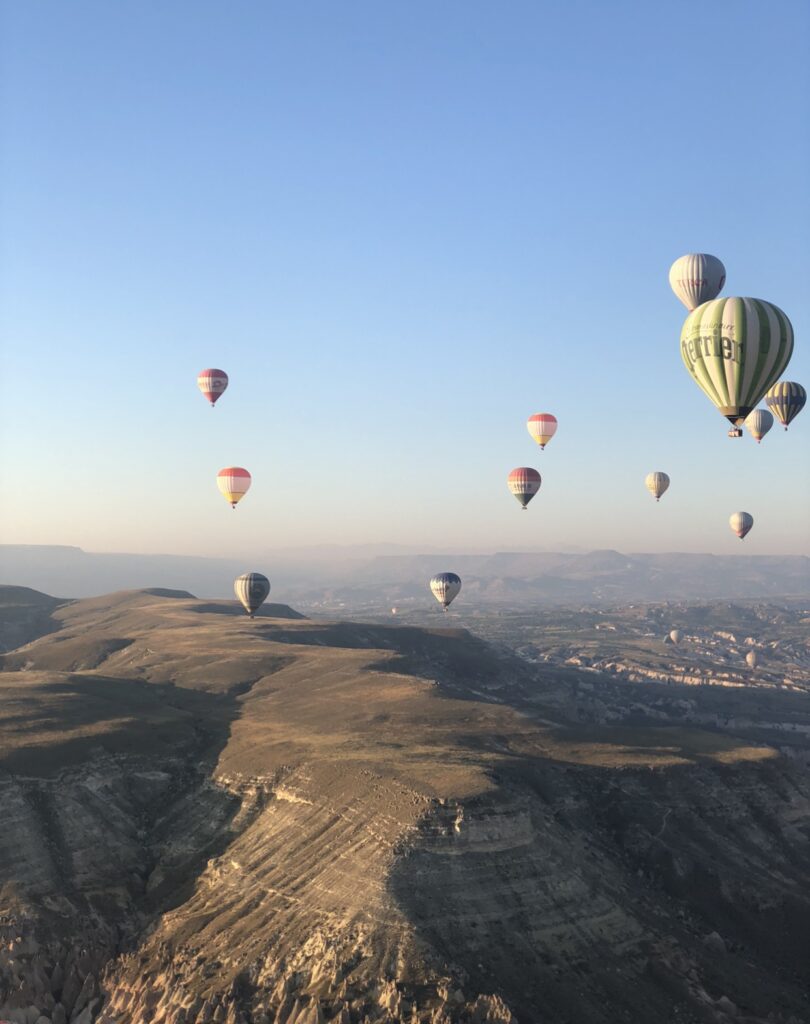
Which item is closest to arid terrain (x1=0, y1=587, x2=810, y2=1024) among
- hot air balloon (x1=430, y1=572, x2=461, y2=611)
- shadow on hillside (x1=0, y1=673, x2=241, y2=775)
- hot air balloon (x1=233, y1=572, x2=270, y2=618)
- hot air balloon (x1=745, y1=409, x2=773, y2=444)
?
shadow on hillside (x1=0, y1=673, x2=241, y2=775)

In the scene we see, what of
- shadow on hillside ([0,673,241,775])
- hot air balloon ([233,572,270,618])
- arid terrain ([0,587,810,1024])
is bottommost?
arid terrain ([0,587,810,1024])

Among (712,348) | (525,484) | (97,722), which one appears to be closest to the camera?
(712,348)

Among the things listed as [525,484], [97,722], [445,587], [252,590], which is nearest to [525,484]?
[525,484]

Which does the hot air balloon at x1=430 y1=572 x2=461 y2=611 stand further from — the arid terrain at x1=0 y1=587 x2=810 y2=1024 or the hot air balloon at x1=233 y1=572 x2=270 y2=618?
the hot air balloon at x1=233 y1=572 x2=270 y2=618

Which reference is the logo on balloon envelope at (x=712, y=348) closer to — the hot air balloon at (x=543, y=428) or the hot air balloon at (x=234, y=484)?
the hot air balloon at (x=543, y=428)

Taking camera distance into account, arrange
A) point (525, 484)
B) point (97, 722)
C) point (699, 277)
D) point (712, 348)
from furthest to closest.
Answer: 1. point (525, 484)
2. point (97, 722)
3. point (699, 277)
4. point (712, 348)

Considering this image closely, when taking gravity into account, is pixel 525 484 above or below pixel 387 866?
above

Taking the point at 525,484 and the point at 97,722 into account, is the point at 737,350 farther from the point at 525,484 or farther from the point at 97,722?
the point at 97,722

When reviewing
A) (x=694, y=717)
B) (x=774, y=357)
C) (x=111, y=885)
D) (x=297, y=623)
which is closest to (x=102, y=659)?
(x=297, y=623)
